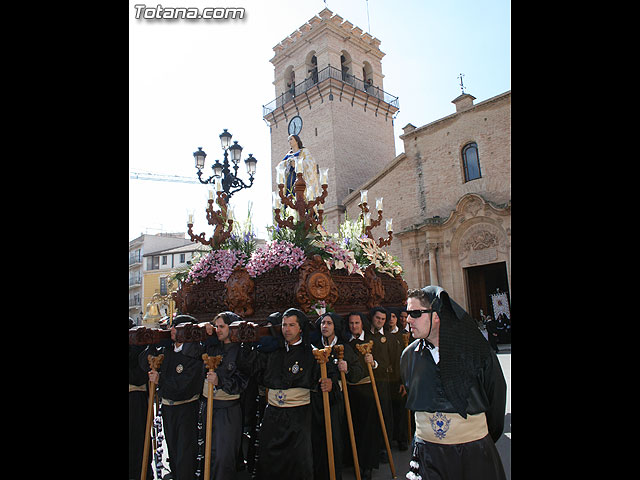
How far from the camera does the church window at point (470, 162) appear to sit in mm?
20016

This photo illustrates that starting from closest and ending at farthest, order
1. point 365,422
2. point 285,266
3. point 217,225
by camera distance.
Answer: point 365,422 < point 285,266 < point 217,225

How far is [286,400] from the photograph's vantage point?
410cm

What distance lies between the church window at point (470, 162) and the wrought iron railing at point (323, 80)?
956 centimetres

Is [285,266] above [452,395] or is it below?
above

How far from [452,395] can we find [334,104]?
81.4 ft

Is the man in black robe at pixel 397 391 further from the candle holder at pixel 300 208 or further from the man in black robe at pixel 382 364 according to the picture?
the candle holder at pixel 300 208

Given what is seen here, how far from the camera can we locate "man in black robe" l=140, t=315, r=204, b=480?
434cm

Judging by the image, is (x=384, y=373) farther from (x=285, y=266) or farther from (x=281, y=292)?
(x=285, y=266)

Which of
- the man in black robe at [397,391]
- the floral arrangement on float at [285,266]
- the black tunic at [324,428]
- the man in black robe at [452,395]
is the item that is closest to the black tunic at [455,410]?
the man in black robe at [452,395]

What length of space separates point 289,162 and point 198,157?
15.3ft

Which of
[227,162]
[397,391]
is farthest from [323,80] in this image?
[397,391]
